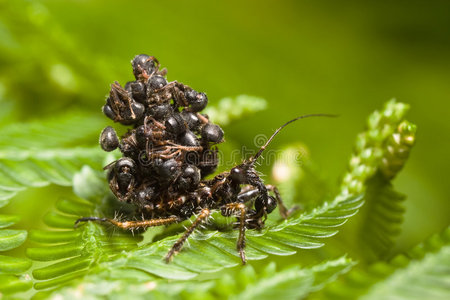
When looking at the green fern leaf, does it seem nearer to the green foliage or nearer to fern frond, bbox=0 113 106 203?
the green foliage

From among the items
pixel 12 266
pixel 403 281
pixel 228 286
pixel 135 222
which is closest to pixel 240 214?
pixel 135 222


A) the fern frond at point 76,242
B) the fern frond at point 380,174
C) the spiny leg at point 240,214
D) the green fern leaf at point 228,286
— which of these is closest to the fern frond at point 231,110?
the fern frond at point 380,174

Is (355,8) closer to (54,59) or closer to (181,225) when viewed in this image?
(54,59)

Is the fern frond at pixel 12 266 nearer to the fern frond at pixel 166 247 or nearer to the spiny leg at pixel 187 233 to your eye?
the fern frond at pixel 166 247

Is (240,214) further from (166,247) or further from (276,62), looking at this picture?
(276,62)

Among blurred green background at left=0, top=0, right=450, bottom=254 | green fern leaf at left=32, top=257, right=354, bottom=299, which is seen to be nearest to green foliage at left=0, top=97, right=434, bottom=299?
green fern leaf at left=32, top=257, right=354, bottom=299
